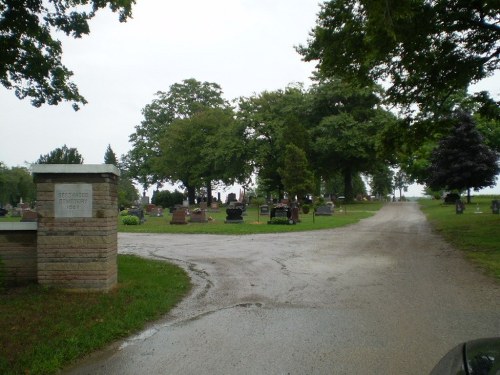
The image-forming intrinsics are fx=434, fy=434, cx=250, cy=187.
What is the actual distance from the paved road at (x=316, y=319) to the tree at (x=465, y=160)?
98.7ft

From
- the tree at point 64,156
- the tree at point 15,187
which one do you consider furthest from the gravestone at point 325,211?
the tree at point 15,187

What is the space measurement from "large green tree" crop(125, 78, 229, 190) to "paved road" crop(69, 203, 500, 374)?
5060cm

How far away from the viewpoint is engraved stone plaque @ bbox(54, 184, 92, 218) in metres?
7.01

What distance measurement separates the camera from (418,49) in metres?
12.3

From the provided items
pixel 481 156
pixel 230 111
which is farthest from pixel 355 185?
pixel 481 156

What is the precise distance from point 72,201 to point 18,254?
1.48m

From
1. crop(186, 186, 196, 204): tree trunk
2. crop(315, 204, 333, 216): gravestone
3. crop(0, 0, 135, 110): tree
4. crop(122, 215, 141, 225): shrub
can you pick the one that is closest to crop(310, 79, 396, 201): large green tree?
crop(315, 204, 333, 216): gravestone

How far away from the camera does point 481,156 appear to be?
3781cm

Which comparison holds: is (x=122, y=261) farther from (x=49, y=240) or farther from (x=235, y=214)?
(x=235, y=214)

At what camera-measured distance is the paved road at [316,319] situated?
427cm

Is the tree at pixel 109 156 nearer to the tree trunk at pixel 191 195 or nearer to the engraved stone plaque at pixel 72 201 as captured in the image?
the tree trunk at pixel 191 195

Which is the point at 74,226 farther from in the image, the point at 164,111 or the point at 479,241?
the point at 164,111

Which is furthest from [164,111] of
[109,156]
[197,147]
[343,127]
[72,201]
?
[72,201]

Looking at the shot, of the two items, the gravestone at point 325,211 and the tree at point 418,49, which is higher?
the tree at point 418,49
